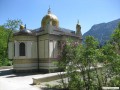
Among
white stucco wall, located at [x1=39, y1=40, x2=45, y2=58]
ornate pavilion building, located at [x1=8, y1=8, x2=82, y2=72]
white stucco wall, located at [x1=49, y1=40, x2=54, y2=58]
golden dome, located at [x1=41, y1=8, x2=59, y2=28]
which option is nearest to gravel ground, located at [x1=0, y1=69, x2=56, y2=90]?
ornate pavilion building, located at [x1=8, y1=8, x2=82, y2=72]

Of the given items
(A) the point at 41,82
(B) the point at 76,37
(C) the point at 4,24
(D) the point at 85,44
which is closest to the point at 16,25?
(C) the point at 4,24

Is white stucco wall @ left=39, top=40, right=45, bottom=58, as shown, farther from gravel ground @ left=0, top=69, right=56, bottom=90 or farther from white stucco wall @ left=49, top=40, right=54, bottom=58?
gravel ground @ left=0, top=69, right=56, bottom=90

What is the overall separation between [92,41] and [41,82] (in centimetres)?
568

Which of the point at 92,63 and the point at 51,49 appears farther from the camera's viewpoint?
the point at 51,49

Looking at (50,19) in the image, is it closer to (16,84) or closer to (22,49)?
(22,49)

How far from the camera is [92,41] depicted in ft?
46.8

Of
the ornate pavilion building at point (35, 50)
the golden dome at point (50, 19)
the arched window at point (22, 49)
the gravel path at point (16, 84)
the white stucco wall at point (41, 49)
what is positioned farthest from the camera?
the golden dome at point (50, 19)

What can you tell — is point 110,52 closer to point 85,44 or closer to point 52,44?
point 85,44

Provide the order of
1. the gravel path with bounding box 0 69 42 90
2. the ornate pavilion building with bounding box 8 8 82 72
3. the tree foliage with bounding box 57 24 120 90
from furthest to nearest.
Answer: the ornate pavilion building with bounding box 8 8 82 72 → the gravel path with bounding box 0 69 42 90 → the tree foliage with bounding box 57 24 120 90

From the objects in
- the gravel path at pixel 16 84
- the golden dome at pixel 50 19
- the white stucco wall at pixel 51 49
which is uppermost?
the golden dome at pixel 50 19

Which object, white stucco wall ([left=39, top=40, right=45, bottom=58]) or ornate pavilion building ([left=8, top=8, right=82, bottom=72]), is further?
white stucco wall ([left=39, top=40, right=45, bottom=58])

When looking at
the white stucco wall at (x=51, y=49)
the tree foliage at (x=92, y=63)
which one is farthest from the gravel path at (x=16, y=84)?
the white stucco wall at (x=51, y=49)

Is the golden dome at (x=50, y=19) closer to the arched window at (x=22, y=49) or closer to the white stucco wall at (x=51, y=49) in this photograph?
the white stucco wall at (x=51, y=49)

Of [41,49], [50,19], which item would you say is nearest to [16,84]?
[41,49]
